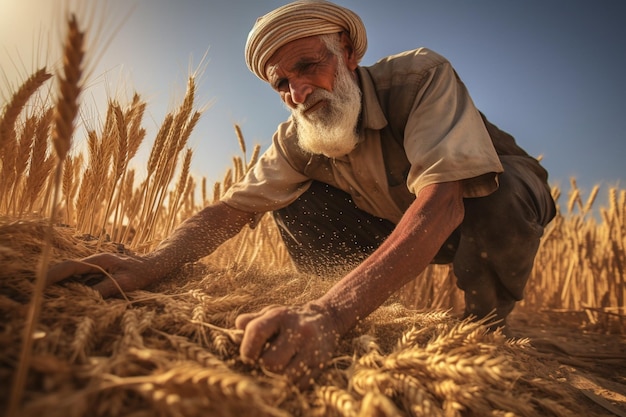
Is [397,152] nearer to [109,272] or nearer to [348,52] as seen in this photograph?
[348,52]

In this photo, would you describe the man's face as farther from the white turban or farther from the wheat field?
the wheat field

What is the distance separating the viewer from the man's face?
177 centimetres

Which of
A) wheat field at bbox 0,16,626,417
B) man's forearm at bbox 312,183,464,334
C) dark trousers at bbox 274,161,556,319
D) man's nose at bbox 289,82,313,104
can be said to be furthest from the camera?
man's nose at bbox 289,82,313,104

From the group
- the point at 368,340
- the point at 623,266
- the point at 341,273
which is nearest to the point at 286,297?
the point at 368,340

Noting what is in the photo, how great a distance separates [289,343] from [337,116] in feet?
4.26

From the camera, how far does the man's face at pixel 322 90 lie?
1772 mm

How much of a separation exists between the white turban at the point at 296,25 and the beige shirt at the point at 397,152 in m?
0.26

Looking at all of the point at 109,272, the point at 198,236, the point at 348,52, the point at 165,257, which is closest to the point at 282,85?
the point at 348,52

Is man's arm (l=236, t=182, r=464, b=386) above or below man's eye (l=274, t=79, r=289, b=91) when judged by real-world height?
below

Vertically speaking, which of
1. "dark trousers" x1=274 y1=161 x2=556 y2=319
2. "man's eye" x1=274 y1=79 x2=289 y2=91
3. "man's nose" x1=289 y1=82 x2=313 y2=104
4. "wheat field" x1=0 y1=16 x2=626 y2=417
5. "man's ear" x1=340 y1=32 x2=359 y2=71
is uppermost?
"man's ear" x1=340 y1=32 x2=359 y2=71

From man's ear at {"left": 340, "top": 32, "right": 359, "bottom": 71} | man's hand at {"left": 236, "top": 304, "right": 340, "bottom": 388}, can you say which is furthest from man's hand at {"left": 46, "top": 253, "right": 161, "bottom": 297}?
man's ear at {"left": 340, "top": 32, "right": 359, "bottom": 71}

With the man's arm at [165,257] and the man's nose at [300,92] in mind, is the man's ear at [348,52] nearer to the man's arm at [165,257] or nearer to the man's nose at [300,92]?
the man's nose at [300,92]

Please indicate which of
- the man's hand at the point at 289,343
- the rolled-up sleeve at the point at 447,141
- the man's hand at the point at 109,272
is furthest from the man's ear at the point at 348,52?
the man's hand at the point at 289,343

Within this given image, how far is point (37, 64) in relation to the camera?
4.68 ft
